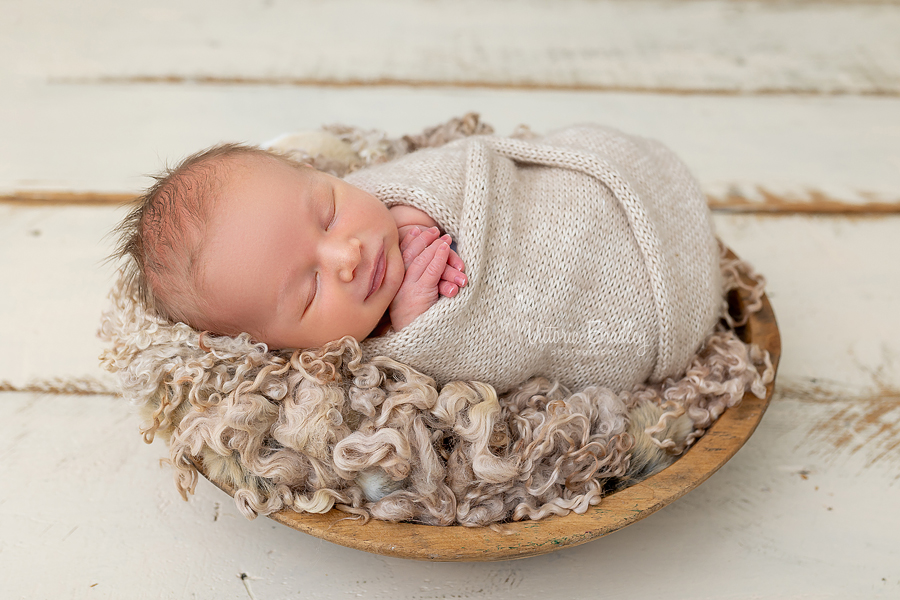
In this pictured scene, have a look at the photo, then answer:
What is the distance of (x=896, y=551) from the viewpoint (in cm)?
107

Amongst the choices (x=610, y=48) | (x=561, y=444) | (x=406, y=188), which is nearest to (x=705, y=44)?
(x=610, y=48)

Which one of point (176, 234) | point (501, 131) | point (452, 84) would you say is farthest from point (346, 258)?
point (452, 84)

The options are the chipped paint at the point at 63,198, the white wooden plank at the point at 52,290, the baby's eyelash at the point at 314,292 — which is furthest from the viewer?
the chipped paint at the point at 63,198

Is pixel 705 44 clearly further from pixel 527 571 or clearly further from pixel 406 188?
pixel 527 571

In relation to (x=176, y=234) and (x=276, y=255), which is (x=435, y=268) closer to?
(x=276, y=255)

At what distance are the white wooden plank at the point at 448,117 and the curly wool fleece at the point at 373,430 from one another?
0.82m

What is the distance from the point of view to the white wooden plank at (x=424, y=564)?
1.02 meters

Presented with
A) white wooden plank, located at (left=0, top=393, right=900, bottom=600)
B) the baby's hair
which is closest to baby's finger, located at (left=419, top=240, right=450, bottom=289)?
the baby's hair

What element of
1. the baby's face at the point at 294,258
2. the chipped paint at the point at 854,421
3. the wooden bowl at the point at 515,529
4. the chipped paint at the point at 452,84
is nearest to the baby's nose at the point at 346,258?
the baby's face at the point at 294,258

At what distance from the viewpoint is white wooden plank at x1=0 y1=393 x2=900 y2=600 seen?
3.34 ft

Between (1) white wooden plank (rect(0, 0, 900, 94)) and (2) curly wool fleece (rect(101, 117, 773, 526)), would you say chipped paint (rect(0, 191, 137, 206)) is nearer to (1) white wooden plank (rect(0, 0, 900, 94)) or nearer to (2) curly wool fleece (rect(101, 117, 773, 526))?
(1) white wooden plank (rect(0, 0, 900, 94))

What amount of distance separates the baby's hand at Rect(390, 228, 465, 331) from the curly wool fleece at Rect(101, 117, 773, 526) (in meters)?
0.09

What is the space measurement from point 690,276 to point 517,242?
11.2 inches

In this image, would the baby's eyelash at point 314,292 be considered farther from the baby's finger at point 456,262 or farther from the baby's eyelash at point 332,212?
the baby's finger at point 456,262
